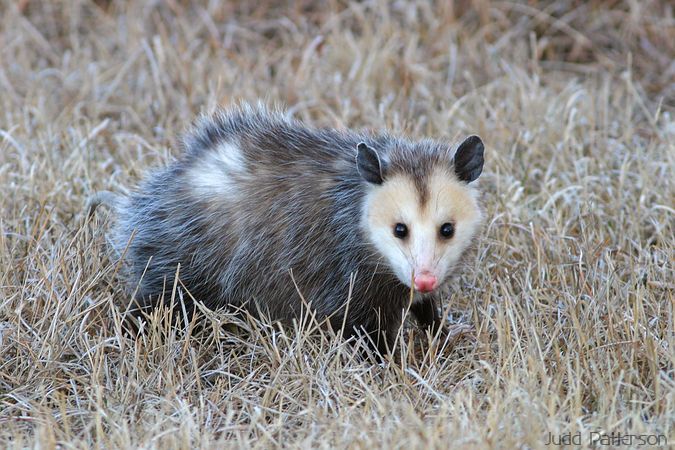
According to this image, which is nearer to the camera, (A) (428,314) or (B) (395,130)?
(A) (428,314)

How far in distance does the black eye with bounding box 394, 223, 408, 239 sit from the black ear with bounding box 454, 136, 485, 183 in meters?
0.28

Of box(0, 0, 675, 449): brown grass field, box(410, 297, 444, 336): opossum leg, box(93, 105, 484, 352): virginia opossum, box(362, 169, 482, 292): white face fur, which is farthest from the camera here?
box(410, 297, 444, 336): opossum leg

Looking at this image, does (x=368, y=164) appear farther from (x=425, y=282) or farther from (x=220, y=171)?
(x=220, y=171)

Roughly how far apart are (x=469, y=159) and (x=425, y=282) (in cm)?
47

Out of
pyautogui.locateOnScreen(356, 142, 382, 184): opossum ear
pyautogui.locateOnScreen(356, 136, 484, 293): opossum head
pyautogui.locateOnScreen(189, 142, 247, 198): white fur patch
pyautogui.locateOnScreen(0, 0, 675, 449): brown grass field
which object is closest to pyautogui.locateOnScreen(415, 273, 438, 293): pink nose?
pyautogui.locateOnScreen(356, 136, 484, 293): opossum head

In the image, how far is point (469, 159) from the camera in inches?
118

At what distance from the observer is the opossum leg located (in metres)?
3.23

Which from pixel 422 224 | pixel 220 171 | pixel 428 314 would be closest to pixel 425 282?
pixel 422 224

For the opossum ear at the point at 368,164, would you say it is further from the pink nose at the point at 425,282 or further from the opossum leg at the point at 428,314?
the opossum leg at the point at 428,314

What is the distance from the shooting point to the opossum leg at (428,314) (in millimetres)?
3232

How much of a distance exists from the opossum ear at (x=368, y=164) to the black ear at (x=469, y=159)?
241 millimetres

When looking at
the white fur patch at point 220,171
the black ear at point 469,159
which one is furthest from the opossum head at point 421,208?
the white fur patch at point 220,171

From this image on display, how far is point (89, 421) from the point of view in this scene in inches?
110

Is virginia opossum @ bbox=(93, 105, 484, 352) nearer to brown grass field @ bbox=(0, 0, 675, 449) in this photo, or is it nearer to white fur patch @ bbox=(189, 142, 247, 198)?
white fur patch @ bbox=(189, 142, 247, 198)
